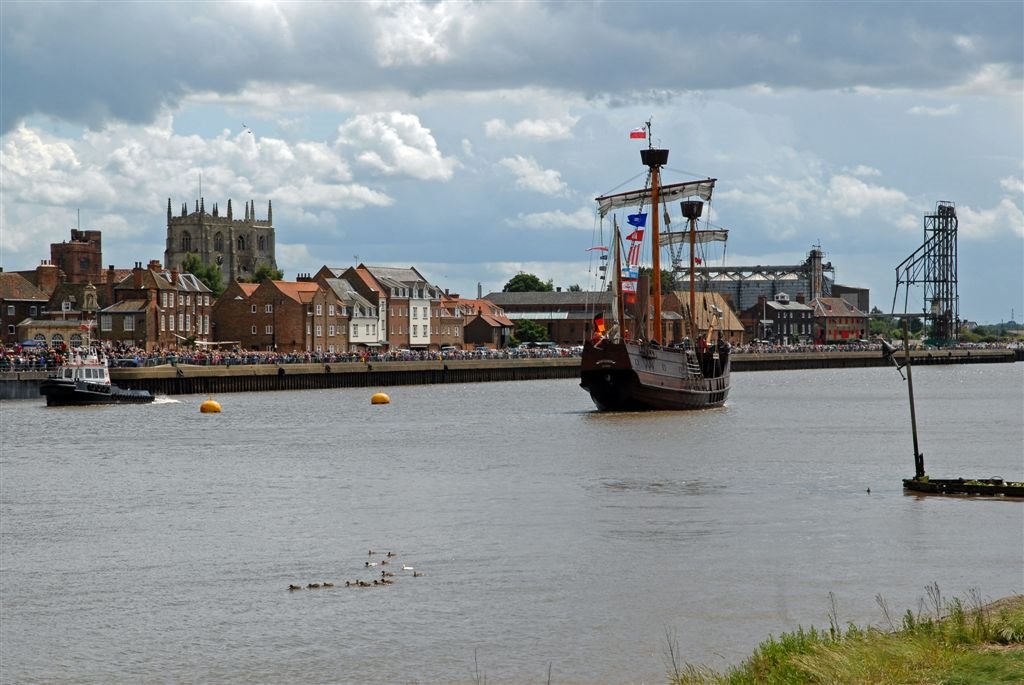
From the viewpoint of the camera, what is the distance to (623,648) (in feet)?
71.5

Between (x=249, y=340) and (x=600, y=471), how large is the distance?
89.5m

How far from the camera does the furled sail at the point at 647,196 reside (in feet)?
293

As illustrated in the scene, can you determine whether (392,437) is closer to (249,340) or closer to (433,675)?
(433,675)

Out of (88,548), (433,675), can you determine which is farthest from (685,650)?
(88,548)

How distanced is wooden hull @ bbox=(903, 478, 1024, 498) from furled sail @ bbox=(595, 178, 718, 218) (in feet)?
177

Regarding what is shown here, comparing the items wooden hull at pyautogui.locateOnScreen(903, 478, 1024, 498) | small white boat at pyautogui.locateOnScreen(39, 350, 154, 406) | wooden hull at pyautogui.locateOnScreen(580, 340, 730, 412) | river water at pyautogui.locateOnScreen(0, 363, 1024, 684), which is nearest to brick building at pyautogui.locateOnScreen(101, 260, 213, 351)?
small white boat at pyautogui.locateOnScreen(39, 350, 154, 406)

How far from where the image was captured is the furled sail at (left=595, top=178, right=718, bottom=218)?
89375 mm

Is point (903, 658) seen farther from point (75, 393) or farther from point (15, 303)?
point (15, 303)

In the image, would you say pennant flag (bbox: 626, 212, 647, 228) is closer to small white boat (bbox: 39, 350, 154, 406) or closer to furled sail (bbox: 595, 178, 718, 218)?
furled sail (bbox: 595, 178, 718, 218)

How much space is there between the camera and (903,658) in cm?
1554

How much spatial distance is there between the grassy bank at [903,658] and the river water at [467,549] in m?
3.61

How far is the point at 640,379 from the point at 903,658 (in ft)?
190

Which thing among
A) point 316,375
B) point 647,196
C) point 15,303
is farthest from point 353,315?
point 647,196

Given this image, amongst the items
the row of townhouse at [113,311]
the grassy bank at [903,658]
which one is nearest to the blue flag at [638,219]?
the row of townhouse at [113,311]
